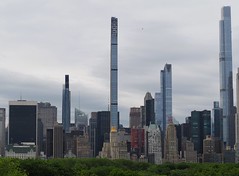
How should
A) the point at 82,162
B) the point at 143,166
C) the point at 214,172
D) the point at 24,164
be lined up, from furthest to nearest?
the point at 143,166, the point at 82,162, the point at 214,172, the point at 24,164

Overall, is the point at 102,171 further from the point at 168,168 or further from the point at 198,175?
the point at 168,168

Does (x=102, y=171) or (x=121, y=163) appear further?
(x=121, y=163)

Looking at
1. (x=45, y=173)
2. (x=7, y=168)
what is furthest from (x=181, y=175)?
(x=7, y=168)

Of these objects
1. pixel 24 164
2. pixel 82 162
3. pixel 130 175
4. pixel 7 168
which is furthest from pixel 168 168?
pixel 7 168

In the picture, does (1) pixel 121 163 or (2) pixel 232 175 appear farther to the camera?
(1) pixel 121 163

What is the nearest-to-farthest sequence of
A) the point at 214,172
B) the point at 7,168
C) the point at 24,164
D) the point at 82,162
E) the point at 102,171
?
1. the point at 7,168
2. the point at 24,164
3. the point at 102,171
4. the point at 214,172
5. the point at 82,162

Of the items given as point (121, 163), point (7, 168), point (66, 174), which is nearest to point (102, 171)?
point (66, 174)

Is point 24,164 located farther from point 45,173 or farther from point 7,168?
point 7,168

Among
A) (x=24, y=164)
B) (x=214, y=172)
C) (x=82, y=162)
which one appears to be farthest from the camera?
(x=82, y=162)

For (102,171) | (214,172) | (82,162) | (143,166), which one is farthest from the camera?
(143,166)
